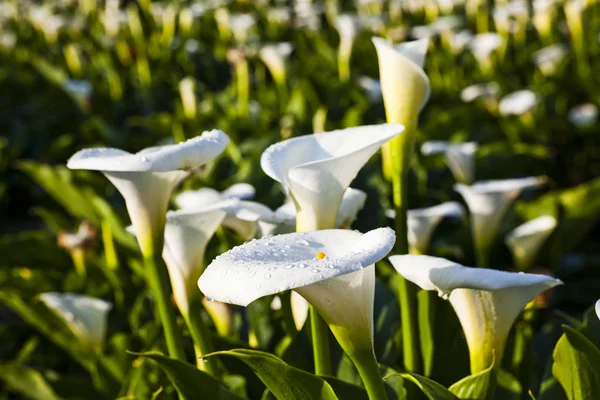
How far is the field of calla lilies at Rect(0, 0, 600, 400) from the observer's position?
2.30 ft

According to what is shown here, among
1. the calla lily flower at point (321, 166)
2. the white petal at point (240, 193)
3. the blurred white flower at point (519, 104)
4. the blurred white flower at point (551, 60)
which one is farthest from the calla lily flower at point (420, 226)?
the blurred white flower at point (551, 60)

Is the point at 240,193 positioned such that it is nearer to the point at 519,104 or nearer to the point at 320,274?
the point at 320,274

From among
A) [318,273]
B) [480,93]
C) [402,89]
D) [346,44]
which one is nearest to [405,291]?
[402,89]

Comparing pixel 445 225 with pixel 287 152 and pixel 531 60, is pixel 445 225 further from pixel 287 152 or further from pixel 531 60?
pixel 531 60

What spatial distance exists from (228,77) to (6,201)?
4.81ft

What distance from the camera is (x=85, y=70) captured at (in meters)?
4.21

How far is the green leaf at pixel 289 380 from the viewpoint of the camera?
26.9 inches

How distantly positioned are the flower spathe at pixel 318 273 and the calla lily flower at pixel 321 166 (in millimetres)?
75

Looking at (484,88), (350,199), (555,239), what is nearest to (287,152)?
(350,199)

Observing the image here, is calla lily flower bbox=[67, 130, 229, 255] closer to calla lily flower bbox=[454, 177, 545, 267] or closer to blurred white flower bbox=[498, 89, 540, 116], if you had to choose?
calla lily flower bbox=[454, 177, 545, 267]

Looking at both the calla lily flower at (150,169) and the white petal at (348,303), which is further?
the calla lily flower at (150,169)

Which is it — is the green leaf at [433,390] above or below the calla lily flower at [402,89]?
below

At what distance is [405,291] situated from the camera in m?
0.84

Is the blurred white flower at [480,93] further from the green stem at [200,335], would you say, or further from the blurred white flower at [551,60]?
the green stem at [200,335]
